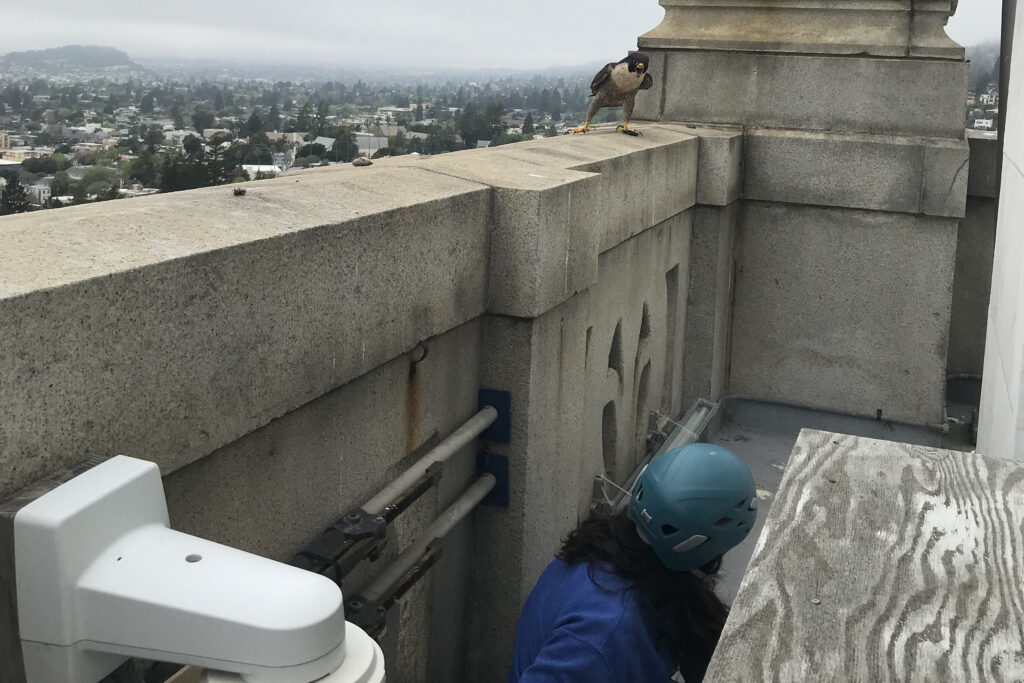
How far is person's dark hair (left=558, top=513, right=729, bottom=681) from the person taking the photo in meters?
2.62

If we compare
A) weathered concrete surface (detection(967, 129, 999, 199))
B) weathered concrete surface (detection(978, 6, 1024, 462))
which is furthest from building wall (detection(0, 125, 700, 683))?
weathered concrete surface (detection(967, 129, 999, 199))

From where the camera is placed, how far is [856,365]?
8.10 meters

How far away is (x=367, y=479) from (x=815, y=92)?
5902 mm

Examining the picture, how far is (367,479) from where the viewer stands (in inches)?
128

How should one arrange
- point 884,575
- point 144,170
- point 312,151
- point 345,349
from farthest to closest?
point 312,151 < point 144,170 < point 345,349 < point 884,575

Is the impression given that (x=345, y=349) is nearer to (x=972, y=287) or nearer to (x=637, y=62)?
(x=637, y=62)

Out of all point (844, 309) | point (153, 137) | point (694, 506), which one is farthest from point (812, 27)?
point (694, 506)

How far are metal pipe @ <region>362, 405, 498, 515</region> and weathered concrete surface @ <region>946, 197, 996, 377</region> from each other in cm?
553

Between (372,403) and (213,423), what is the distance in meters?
0.86

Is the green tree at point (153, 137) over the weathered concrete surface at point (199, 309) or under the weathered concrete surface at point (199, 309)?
over

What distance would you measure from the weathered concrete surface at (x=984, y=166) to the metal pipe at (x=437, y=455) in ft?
17.9

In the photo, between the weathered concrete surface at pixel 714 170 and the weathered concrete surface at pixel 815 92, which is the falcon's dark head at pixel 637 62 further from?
the weathered concrete surface at pixel 815 92

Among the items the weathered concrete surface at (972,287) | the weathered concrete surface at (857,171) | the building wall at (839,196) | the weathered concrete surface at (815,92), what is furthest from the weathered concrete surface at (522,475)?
the weathered concrete surface at (972,287)

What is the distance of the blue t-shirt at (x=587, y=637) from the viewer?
8.11 feet
